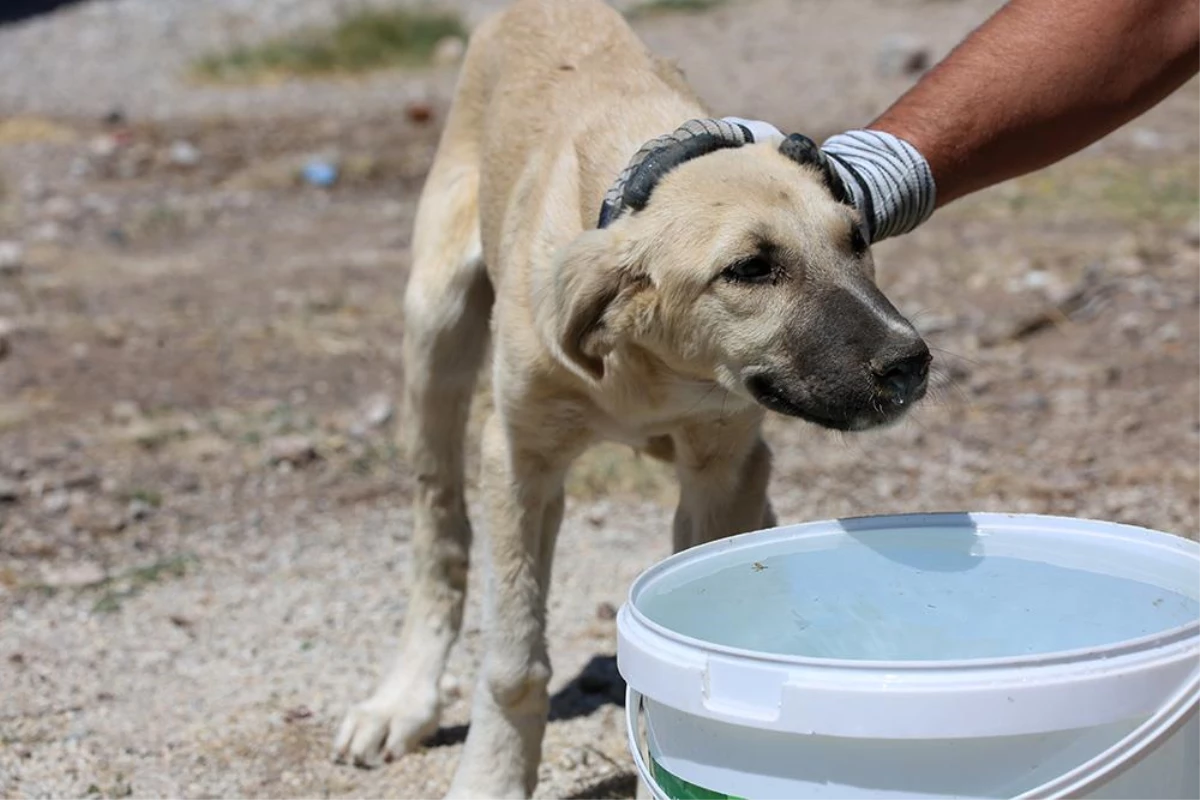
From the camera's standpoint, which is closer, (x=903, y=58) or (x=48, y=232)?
(x=48, y=232)

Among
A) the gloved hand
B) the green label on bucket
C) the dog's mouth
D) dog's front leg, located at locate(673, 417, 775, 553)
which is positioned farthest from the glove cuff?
the green label on bucket

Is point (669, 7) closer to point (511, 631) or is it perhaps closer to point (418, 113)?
point (418, 113)

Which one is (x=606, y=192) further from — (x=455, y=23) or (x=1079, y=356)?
(x=455, y=23)

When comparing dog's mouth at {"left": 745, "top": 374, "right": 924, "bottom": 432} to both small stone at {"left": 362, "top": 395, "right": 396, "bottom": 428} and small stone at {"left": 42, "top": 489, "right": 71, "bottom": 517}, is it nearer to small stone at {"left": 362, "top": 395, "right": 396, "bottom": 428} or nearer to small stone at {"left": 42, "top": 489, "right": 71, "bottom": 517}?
small stone at {"left": 42, "top": 489, "right": 71, "bottom": 517}

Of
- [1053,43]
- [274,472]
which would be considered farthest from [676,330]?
[274,472]

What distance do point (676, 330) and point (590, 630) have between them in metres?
1.52

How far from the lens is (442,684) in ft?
12.7

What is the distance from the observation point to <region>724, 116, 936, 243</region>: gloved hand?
113 inches

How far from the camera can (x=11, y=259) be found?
812 centimetres

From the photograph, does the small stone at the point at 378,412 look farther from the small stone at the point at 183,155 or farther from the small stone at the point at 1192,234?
the small stone at the point at 183,155

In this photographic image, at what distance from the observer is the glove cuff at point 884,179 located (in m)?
2.88

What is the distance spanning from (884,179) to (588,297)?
1.95 ft

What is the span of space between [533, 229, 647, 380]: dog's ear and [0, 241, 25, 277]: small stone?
19.1 ft

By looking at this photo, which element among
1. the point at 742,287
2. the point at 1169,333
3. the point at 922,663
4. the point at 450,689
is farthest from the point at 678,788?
the point at 1169,333
